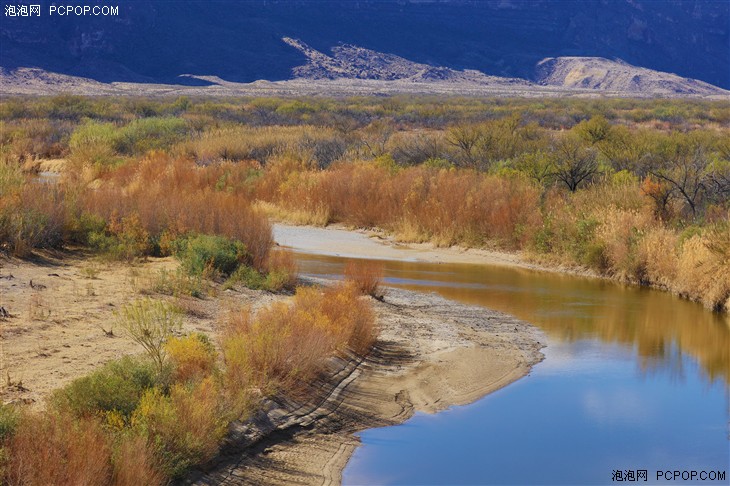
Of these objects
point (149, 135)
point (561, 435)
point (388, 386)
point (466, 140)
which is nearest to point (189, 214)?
point (388, 386)

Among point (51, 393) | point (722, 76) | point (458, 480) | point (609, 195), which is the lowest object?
point (458, 480)

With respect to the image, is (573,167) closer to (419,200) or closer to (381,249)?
(419,200)

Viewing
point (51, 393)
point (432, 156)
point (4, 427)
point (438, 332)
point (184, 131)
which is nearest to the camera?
point (4, 427)

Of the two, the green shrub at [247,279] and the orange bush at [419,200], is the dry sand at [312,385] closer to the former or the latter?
the green shrub at [247,279]

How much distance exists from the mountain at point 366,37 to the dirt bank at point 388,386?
4200 inches

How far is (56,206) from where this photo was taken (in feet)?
60.1

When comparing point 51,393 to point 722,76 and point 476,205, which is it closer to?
point 476,205

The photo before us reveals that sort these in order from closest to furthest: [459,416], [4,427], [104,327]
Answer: [4,427]
[459,416]
[104,327]

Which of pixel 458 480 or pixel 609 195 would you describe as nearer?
pixel 458 480

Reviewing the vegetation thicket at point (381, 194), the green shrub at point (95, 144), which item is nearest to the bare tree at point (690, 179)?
the vegetation thicket at point (381, 194)

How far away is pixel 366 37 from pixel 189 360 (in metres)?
134

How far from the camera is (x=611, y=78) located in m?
136

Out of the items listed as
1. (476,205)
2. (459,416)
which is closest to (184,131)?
(476,205)

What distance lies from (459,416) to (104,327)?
15.1ft
